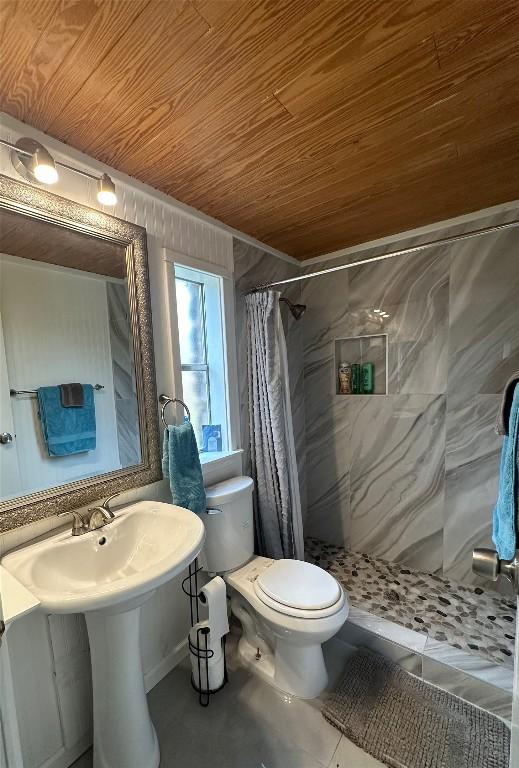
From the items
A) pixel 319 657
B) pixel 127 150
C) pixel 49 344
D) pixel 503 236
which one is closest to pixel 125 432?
pixel 49 344

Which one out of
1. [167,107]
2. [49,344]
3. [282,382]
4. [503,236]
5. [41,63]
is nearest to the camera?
[41,63]

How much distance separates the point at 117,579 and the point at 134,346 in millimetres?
870

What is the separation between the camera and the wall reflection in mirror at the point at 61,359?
100 cm

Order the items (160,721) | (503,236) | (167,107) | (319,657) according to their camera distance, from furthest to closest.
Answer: (503,236), (319,657), (160,721), (167,107)

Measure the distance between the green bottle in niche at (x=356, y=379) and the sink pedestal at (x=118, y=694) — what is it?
5.87 ft

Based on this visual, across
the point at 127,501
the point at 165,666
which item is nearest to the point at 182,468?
the point at 127,501

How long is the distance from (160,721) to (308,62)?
2333 millimetres

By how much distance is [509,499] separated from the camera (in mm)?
777

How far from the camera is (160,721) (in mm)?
1245

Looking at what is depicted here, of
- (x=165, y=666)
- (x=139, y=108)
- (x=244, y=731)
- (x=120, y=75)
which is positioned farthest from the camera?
(x=165, y=666)

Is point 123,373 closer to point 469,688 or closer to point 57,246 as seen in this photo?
point 57,246

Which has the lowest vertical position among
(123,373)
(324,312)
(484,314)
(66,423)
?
(66,423)

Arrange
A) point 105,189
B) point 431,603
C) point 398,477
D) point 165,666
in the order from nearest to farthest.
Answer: point 105,189
point 165,666
point 431,603
point 398,477

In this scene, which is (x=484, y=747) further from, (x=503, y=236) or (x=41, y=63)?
(x=41, y=63)
